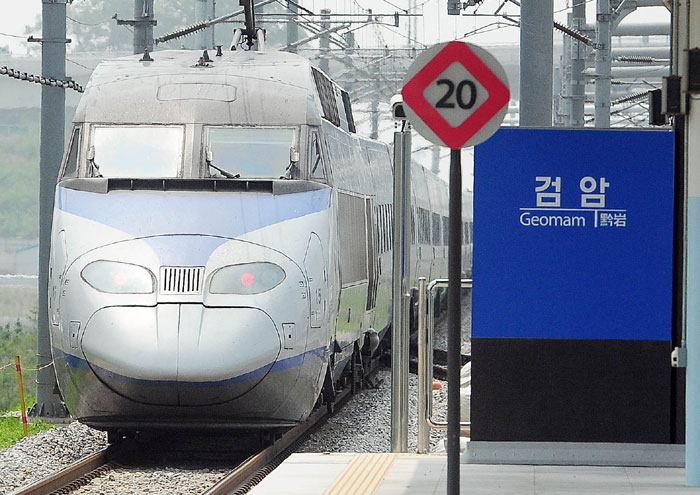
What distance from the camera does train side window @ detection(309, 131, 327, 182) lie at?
11602mm

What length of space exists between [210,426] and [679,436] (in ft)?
13.8

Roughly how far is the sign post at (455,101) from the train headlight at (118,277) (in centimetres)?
457

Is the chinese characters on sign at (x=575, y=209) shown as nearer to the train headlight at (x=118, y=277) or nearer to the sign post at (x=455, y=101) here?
the sign post at (x=455, y=101)

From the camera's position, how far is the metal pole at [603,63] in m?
20.0

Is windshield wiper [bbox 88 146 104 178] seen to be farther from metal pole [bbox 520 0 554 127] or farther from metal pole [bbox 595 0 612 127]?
metal pole [bbox 595 0 612 127]

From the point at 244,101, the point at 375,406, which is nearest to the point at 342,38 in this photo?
the point at 375,406

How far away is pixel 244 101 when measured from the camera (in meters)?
11.9

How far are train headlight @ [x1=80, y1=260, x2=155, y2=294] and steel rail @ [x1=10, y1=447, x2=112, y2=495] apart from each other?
140 cm

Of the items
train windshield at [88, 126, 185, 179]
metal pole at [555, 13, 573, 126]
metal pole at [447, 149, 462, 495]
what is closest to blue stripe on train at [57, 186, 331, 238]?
train windshield at [88, 126, 185, 179]

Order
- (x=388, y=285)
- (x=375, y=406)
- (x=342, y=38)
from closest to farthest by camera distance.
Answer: (x=375, y=406) < (x=388, y=285) < (x=342, y=38)

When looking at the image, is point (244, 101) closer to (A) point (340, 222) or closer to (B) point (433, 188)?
(A) point (340, 222)

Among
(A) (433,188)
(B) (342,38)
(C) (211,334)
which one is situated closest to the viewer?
(C) (211,334)

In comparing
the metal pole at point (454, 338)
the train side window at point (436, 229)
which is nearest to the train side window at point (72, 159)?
the metal pole at point (454, 338)

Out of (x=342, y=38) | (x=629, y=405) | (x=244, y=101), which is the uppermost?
(x=342, y=38)
